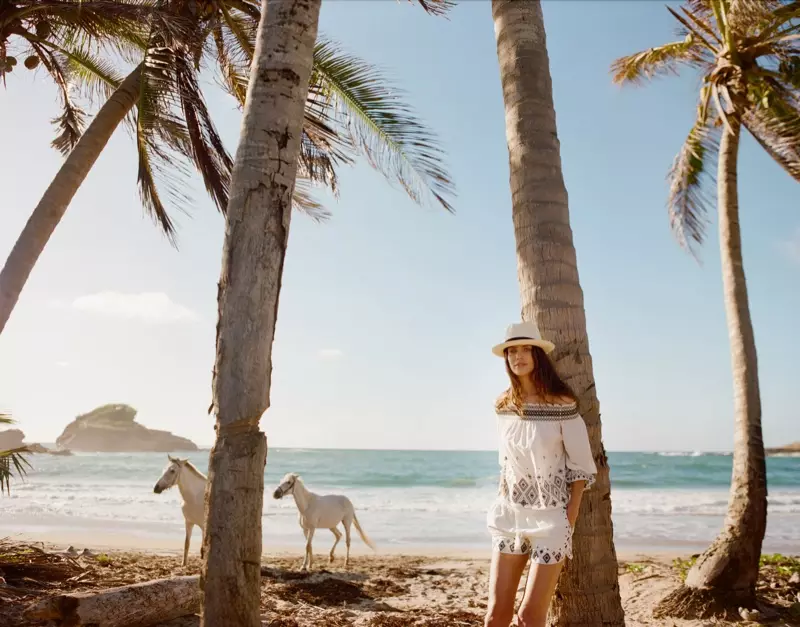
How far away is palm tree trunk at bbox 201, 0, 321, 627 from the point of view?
279cm

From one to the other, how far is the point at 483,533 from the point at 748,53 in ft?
41.6

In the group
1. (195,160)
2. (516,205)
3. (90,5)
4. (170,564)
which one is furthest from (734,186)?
(170,564)

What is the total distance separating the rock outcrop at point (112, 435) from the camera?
6003 centimetres

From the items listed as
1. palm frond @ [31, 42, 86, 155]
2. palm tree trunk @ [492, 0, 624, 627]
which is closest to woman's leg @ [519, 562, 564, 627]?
palm tree trunk @ [492, 0, 624, 627]

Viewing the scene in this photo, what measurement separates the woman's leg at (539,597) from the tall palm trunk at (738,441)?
357cm

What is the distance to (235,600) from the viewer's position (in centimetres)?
275

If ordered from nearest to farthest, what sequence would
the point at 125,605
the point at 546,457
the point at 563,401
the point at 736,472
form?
the point at 546,457
the point at 563,401
the point at 125,605
the point at 736,472

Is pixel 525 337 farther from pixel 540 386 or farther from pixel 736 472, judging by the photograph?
pixel 736 472

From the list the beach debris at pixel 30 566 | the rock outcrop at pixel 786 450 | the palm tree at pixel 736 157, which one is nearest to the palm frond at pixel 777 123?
the palm tree at pixel 736 157

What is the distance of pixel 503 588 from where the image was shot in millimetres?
3258

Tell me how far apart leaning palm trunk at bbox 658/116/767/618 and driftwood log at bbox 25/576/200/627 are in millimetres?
4279

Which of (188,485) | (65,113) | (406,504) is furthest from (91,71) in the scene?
(406,504)

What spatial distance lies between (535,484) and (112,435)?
213 ft

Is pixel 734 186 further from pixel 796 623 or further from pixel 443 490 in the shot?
pixel 443 490
